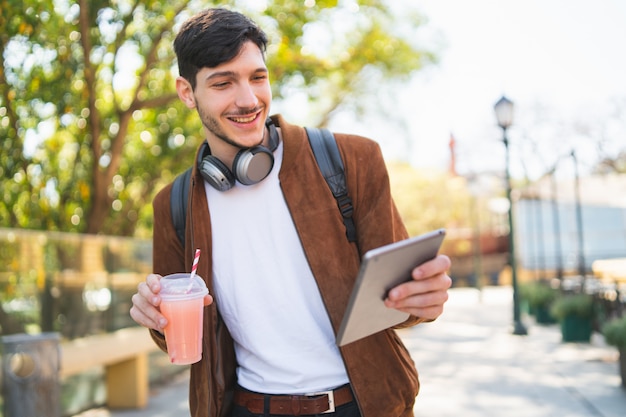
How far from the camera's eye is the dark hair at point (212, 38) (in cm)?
216

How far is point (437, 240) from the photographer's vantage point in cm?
161

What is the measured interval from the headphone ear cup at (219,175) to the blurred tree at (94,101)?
4839 mm

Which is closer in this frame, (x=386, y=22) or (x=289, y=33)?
(x=289, y=33)

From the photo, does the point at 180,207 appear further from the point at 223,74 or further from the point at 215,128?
the point at 223,74

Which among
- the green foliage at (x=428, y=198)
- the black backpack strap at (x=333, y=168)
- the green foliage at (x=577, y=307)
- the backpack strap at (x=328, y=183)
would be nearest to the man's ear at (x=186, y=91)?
the backpack strap at (x=328, y=183)

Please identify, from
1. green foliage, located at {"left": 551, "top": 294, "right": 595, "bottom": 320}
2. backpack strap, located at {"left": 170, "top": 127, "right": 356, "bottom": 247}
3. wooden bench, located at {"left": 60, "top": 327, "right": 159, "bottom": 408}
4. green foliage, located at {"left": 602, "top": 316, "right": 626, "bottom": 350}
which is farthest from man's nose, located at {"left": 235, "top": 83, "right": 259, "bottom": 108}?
green foliage, located at {"left": 551, "top": 294, "right": 595, "bottom": 320}

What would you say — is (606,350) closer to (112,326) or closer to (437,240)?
(112,326)

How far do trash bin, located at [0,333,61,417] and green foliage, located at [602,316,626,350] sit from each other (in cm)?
565

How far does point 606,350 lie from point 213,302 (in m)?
9.99

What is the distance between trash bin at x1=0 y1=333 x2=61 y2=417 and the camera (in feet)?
16.5

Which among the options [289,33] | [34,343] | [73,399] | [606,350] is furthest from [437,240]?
[606,350]

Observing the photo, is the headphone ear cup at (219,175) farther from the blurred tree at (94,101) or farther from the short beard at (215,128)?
the blurred tree at (94,101)

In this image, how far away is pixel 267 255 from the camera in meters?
2.14

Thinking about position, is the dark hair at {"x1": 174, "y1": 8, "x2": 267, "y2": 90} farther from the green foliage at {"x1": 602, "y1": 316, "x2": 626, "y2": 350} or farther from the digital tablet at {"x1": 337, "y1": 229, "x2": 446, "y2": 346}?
the green foliage at {"x1": 602, "y1": 316, "x2": 626, "y2": 350}
